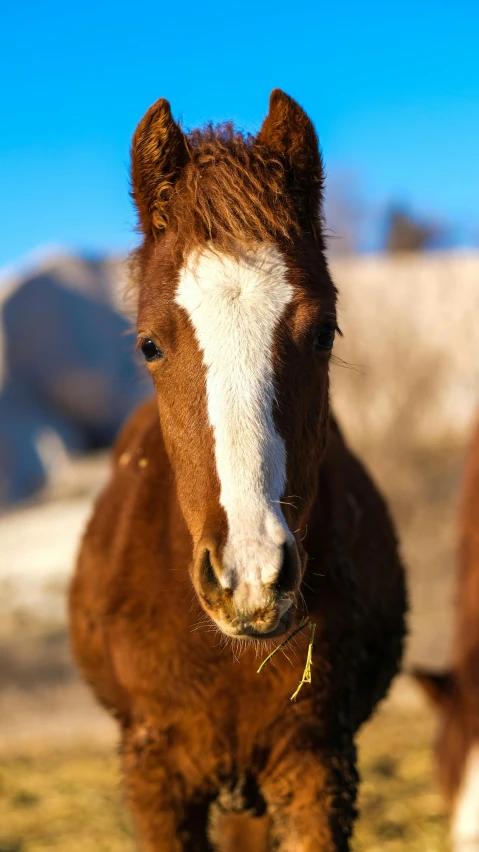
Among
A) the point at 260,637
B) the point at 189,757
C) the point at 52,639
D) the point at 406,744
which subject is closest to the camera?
the point at 260,637

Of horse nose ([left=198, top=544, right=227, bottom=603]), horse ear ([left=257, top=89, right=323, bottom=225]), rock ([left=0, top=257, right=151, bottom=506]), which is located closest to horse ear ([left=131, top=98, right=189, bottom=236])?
horse ear ([left=257, top=89, right=323, bottom=225])

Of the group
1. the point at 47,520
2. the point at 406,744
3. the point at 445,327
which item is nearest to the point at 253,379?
the point at 406,744

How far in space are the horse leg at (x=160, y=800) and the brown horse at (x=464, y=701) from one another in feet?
7.55

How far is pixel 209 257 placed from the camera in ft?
6.94

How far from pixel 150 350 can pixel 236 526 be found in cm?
63

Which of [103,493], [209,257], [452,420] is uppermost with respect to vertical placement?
[209,257]

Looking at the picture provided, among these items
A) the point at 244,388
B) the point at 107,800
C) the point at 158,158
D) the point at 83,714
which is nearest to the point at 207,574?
the point at 244,388

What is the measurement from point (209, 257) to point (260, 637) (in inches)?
35.3

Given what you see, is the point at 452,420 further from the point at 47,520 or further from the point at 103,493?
the point at 103,493

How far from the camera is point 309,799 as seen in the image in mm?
2443

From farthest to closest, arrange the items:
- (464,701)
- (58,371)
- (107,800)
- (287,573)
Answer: (58,371), (107,800), (464,701), (287,573)

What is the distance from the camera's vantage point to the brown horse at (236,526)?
6.27 feet

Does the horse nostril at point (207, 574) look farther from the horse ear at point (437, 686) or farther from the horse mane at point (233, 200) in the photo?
the horse ear at point (437, 686)

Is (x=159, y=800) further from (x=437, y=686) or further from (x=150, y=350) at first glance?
(x=437, y=686)
